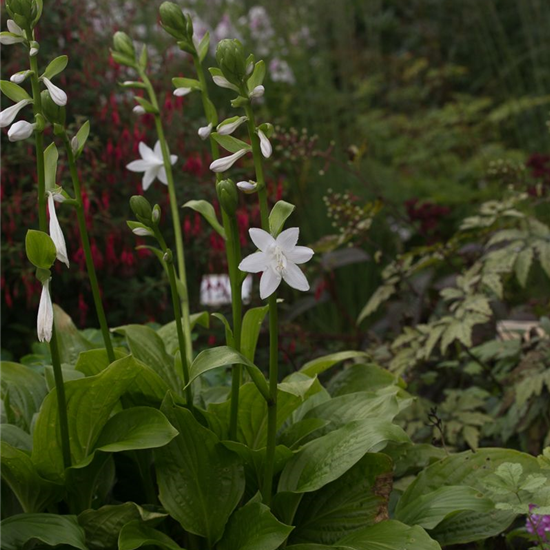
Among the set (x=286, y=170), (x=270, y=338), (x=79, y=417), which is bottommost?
(x=286, y=170)

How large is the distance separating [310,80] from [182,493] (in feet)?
13.1

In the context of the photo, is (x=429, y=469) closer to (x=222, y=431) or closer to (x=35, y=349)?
(x=222, y=431)

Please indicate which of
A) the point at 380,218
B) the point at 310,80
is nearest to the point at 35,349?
the point at 380,218

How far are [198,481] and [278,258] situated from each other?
54cm

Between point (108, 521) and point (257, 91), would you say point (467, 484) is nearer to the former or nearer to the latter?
point (108, 521)

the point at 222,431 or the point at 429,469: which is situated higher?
the point at 222,431

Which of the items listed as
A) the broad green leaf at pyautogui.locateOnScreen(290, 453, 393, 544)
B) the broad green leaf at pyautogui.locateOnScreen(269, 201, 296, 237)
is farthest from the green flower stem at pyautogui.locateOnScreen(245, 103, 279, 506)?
the broad green leaf at pyautogui.locateOnScreen(290, 453, 393, 544)

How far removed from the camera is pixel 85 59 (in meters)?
3.25

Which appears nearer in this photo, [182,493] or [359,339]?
[182,493]

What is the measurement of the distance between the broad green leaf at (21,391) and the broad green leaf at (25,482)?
0.65ft

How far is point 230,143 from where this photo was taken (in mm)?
1488

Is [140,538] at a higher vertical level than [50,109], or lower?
lower

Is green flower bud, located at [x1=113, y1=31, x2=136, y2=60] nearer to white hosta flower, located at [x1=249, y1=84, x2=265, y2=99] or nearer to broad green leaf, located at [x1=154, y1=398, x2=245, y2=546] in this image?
white hosta flower, located at [x1=249, y1=84, x2=265, y2=99]

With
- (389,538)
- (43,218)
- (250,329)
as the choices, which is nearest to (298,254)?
(250,329)
